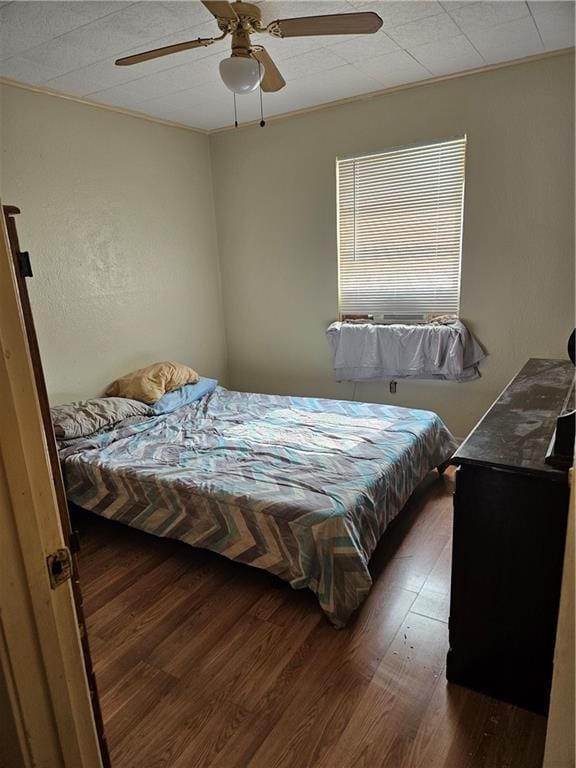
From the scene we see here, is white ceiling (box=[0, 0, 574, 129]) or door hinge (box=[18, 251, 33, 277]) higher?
white ceiling (box=[0, 0, 574, 129])

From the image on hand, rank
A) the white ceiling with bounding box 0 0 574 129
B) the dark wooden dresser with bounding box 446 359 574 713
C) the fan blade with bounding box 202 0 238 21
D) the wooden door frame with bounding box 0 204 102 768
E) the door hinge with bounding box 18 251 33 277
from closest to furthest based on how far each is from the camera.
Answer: the wooden door frame with bounding box 0 204 102 768 < the door hinge with bounding box 18 251 33 277 < the dark wooden dresser with bounding box 446 359 574 713 < the fan blade with bounding box 202 0 238 21 < the white ceiling with bounding box 0 0 574 129

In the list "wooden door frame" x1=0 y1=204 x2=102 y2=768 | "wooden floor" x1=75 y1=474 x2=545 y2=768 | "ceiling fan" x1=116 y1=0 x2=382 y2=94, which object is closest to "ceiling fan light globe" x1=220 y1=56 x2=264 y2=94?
"ceiling fan" x1=116 y1=0 x2=382 y2=94

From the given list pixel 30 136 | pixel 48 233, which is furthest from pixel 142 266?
pixel 30 136

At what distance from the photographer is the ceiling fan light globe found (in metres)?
1.83

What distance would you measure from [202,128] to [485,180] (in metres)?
2.31

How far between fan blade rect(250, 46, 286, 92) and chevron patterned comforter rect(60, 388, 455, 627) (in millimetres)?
1877

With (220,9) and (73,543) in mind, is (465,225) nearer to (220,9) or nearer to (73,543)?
(220,9)

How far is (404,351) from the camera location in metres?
3.48

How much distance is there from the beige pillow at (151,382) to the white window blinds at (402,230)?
1.46m

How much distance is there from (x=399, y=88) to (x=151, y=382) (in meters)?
2.68

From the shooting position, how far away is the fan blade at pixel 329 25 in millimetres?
1689

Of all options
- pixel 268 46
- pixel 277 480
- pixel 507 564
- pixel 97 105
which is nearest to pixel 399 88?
pixel 268 46

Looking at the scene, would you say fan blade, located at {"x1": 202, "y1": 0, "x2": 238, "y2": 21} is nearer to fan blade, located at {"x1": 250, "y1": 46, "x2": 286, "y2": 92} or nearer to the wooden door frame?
fan blade, located at {"x1": 250, "y1": 46, "x2": 286, "y2": 92}

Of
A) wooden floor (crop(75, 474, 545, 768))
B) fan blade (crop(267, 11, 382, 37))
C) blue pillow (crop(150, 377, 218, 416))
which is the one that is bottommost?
wooden floor (crop(75, 474, 545, 768))
